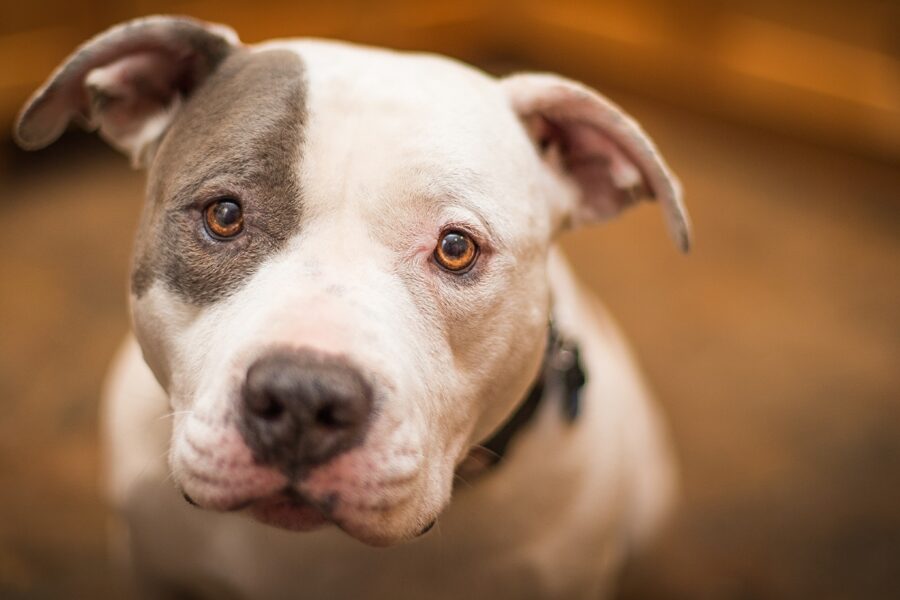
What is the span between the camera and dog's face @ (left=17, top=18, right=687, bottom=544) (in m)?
1.23

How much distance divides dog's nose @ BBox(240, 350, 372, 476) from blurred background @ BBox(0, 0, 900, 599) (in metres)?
1.44

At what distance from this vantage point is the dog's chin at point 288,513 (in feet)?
4.25

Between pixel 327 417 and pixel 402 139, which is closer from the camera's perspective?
pixel 327 417

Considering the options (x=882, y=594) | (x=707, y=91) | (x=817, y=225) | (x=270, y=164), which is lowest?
(x=882, y=594)

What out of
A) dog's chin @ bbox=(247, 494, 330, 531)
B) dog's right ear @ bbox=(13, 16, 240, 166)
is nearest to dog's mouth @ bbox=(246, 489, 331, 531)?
dog's chin @ bbox=(247, 494, 330, 531)

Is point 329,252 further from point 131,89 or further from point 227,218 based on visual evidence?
point 131,89

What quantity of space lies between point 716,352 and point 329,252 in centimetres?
224

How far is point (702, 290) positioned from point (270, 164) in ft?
8.05

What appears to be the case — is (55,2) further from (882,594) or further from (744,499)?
(882,594)

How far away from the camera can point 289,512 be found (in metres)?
1.32

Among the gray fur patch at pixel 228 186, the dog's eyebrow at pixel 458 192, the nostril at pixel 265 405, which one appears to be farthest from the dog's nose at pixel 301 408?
the dog's eyebrow at pixel 458 192

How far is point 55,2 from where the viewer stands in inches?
129

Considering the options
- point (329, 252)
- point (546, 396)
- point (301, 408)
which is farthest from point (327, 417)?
point (546, 396)

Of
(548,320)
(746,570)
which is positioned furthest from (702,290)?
(548,320)
